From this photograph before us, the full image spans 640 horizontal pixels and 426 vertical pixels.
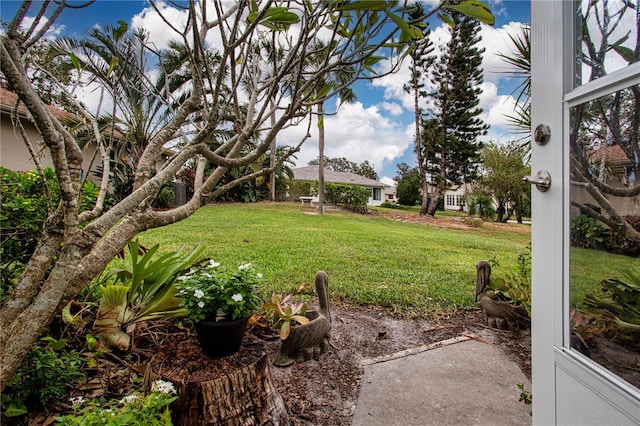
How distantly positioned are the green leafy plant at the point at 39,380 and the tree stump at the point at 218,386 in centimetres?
38

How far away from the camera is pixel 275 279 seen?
3.75 metres

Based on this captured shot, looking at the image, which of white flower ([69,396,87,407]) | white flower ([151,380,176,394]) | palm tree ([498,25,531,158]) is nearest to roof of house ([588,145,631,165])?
white flower ([151,380,176,394])

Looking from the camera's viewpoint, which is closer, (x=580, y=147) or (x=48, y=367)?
(x=580, y=147)

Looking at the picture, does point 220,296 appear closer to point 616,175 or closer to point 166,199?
point 616,175

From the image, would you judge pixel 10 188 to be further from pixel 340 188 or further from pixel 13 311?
pixel 340 188

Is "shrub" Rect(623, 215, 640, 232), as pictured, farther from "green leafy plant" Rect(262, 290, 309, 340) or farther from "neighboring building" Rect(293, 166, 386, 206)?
"neighboring building" Rect(293, 166, 386, 206)

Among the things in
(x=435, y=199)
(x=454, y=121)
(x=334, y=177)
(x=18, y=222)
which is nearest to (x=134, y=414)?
(x=18, y=222)

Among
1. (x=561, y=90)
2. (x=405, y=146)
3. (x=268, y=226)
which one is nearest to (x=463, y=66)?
(x=405, y=146)

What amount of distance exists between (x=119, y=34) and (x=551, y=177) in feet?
5.74

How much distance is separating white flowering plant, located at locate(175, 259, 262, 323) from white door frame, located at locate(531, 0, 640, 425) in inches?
49.0

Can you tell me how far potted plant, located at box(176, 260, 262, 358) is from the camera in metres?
1.43

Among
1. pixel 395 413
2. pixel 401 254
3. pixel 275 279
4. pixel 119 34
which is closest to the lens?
pixel 119 34

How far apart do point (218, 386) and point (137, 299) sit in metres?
1.06

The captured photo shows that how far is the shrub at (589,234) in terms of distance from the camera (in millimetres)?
927
